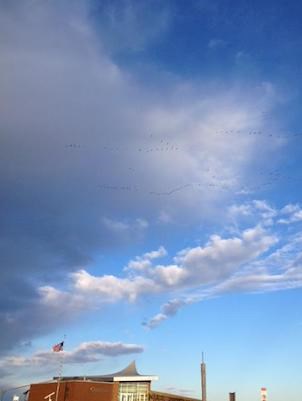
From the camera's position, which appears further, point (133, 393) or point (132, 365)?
point (132, 365)

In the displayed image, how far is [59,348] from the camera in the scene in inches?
2977

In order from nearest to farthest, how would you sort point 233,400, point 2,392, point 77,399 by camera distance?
point 2,392, point 77,399, point 233,400

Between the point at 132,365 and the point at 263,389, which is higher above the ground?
the point at 132,365

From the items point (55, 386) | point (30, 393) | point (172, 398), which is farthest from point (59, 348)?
point (172, 398)

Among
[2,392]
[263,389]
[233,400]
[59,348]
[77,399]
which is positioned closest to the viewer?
[263,389]

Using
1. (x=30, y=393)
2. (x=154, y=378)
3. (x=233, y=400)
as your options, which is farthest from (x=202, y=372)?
(x=233, y=400)

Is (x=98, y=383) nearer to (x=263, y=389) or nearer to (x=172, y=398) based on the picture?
(x=172, y=398)

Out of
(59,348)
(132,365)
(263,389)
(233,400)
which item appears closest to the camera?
(263,389)

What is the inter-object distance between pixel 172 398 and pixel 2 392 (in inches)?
1217

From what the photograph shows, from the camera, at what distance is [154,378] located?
240ft

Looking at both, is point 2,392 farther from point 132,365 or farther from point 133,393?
point 132,365

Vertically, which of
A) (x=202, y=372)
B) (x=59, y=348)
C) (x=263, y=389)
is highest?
(x=59, y=348)

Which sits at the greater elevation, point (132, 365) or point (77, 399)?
point (132, 365)

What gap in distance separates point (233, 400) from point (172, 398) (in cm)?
2970
